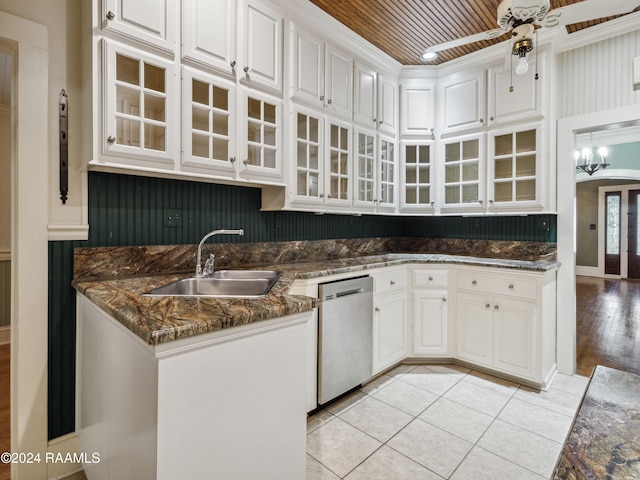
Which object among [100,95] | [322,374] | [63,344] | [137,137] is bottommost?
[322,374]

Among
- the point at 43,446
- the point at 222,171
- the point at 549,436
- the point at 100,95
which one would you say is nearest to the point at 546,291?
the point at 549,436

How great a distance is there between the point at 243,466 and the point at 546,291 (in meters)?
2.62

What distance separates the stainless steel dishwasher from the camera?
2285mm

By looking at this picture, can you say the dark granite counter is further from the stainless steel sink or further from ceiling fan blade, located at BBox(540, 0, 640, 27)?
ceiling fan blade, located at BBox(540, 0, 640, 27)

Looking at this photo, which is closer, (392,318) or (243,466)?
(243,466)

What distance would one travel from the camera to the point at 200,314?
111 centimetres

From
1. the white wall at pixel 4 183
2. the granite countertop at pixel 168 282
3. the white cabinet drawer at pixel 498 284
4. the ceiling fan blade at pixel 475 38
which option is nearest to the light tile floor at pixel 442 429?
the white cabinet drawer at pixel 498 284

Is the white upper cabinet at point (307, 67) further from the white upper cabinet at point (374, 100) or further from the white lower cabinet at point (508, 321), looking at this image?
the white lower cabinet at point (508, 321)

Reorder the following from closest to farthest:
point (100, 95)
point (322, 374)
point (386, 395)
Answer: point (100, 95) → point (322, 374) → point (386, 395)

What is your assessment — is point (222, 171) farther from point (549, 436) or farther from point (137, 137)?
point (549, 436)

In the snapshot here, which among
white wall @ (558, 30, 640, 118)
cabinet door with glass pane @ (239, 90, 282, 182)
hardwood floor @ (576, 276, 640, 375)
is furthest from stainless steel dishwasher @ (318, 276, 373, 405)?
white wall @ (558, 30, 640, 118)

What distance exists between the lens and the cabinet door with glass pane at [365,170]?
3.04 meters

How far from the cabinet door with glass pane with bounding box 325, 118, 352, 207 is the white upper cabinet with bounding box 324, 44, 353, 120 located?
0.11 m

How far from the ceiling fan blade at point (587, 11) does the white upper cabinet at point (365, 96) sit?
1482 mm
